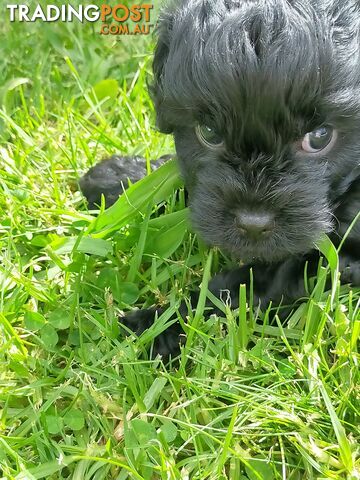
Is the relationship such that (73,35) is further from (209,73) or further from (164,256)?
(209,73)

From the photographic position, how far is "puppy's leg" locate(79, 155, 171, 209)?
2.48m

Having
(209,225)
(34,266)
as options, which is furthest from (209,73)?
(34,266)

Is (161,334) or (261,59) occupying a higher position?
(261,59)

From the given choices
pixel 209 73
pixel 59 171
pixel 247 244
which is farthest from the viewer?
pixel 59 171

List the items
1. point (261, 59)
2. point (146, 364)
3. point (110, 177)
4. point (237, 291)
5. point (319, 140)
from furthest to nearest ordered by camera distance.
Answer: point (110, 177) < point (237, 291) < point (146, 364) < point (319, 140) < point (261, 59)

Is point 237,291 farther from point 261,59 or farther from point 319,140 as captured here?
point 261,59

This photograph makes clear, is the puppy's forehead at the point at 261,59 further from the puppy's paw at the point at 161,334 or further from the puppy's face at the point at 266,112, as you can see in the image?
the puppy's paw at the point at 161,334

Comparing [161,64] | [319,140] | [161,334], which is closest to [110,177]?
[161,64]

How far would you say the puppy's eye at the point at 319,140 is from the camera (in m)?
1.69

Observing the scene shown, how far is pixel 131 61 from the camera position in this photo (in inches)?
124

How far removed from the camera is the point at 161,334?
6.49ft

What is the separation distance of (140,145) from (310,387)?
135 centimetres

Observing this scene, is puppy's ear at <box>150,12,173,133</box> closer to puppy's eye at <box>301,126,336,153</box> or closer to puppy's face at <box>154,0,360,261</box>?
puppy's face at <box>154,0,360,261</box>

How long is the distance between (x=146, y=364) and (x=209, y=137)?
60cm
